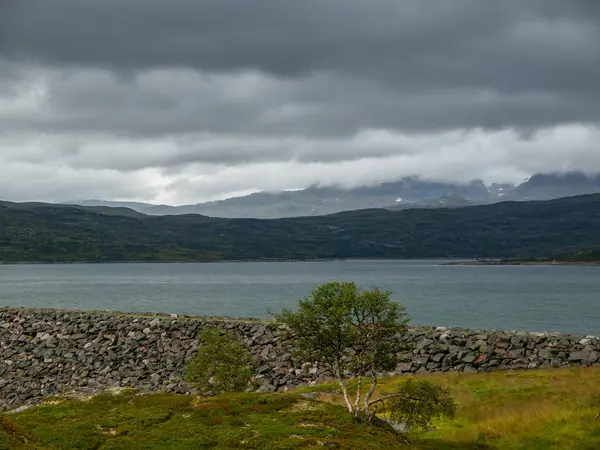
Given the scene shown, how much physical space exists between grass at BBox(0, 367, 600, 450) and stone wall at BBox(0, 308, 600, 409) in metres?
10.7

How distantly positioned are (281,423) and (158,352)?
41343mm

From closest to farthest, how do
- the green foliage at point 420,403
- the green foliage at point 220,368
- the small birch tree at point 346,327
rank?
the green foliage at point 420,403 → the small birch tree at point 346,327 → the green foliage at point 220,368

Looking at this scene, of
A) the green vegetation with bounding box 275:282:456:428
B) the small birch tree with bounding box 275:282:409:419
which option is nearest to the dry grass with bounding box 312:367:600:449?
the green vegetation with bounding box 275:282:456:428

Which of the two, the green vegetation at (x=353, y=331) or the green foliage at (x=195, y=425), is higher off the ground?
the green vegetation at (x=353, y=331)

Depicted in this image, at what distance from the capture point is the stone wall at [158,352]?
5066cm

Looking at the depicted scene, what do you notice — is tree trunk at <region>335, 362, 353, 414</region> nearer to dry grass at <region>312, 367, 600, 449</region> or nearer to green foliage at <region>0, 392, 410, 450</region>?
green foliage at <region>0, 392, 410, 450</region>

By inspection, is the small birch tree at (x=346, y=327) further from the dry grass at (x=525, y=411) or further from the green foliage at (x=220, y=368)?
the green foliage at (x=220, y=368)

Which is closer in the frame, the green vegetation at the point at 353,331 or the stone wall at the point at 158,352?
the green vegetation at the point at 353,331

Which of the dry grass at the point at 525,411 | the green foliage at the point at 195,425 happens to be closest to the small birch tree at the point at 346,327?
the green foliage at the point at 195,425

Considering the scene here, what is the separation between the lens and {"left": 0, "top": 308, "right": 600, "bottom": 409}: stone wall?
5066cm

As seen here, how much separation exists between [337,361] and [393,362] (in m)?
2.71

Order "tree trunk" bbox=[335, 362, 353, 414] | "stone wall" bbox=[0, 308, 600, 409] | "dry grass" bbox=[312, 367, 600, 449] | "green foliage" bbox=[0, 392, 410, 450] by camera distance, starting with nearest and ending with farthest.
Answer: "green foliage" bbox=[0, 392, 410, 450]
"tree trunk" bbox=[335, 362, 353, 414]
"dry grass" bbox=[312, 367, 600, 449]
"stone wall" bbox=[0, 308, 600, 409]

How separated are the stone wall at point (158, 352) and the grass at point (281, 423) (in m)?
10.7

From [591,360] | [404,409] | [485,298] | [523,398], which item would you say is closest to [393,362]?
[404,409]
